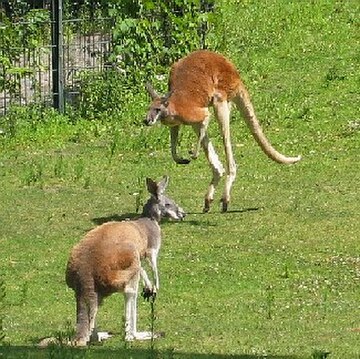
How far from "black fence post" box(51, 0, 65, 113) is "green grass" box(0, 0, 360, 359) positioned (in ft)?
1.38

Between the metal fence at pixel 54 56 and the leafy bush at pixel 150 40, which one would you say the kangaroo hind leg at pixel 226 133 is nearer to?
the leafy bush at pixel 150 40

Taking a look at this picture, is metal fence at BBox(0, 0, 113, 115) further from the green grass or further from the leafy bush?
the green grass

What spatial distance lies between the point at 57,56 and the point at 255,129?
157 inches

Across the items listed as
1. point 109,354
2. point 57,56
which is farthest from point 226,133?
point 109,354

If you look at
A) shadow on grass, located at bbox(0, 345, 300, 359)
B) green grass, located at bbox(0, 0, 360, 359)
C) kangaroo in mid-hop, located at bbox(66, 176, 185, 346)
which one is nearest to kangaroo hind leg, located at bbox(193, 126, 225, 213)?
green grass, located at bbox(0, 0, 360, 359)

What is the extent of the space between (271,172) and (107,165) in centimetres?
184

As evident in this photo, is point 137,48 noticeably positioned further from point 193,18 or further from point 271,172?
point 271,172

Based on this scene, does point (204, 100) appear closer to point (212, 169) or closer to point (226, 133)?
point (226, 133)

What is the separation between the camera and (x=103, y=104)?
17.7 metres

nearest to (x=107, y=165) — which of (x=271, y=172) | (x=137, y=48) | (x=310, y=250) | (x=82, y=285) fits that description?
(x=271, y=172)

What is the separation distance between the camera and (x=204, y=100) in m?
14.0

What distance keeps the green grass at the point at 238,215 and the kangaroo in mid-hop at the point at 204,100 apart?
0.43 m

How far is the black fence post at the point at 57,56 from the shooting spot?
1758 centimetres

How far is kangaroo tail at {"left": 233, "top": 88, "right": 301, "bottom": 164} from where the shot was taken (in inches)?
570
